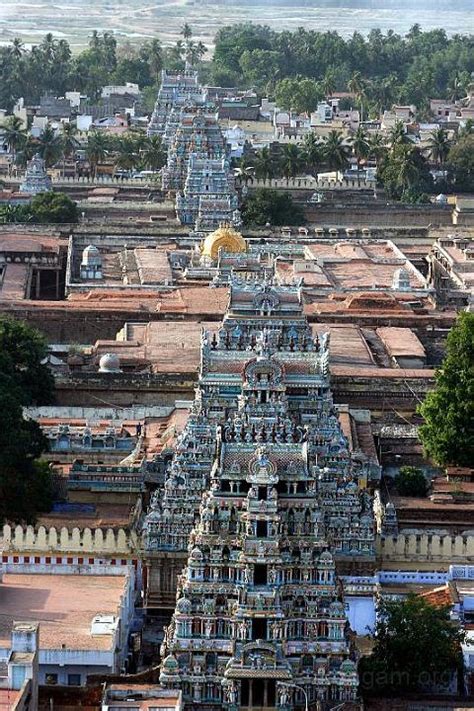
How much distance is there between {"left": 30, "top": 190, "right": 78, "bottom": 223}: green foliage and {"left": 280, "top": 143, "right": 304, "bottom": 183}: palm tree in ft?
50.6

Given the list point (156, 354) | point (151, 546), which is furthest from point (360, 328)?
point (151, 546)

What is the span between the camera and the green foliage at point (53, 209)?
318 feet

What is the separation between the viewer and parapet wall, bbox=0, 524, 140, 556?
155 ft

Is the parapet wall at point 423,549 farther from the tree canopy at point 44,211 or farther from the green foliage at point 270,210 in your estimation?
the tree canopy at point 44,211

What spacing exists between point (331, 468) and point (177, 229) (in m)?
49.5

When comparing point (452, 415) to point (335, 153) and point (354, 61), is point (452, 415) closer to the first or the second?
point (335, 153)

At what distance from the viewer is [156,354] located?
6669cm

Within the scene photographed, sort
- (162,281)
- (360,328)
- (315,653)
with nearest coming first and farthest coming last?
(315,653) → (360,328) → (162,281)

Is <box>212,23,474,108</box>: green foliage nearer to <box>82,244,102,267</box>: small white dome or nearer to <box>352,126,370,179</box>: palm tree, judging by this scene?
<box>352,126,370,179</box>: palm tree

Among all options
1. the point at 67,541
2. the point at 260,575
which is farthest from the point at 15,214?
the point at 260,575

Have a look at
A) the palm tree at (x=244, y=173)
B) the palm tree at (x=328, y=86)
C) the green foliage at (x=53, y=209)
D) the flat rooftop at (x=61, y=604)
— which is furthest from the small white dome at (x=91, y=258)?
the palm tree at (x=328, y=86)

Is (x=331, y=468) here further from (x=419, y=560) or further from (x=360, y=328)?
(x=360, y=328)

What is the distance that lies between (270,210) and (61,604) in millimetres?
57263

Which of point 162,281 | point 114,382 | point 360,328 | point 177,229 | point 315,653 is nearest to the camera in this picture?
point 315,653
